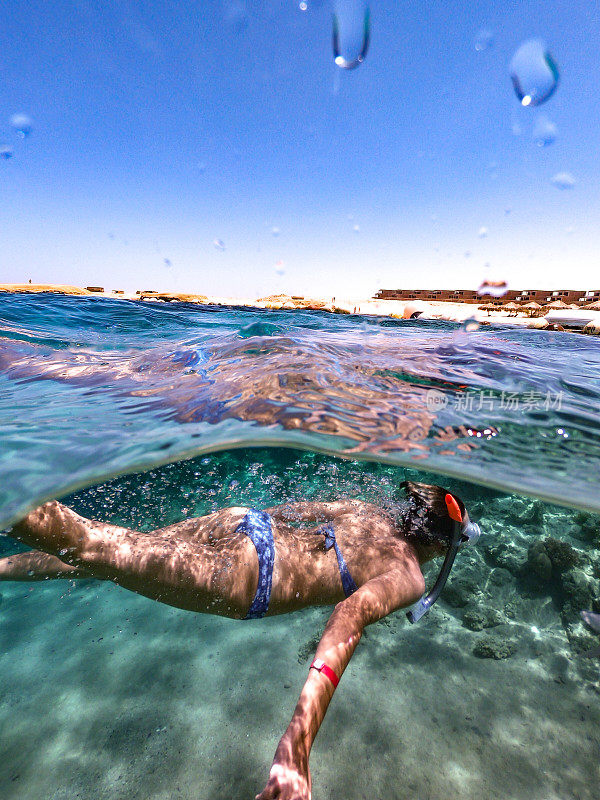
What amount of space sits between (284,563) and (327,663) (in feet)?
3.39

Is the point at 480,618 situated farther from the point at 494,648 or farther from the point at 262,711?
the point at 262,711

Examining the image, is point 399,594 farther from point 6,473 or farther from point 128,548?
point 6,473

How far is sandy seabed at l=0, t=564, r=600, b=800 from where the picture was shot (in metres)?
2.94

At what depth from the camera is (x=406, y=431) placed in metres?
4.80

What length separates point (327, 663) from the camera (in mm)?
2324

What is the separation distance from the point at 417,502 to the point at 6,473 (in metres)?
4.67

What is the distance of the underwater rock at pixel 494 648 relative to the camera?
4434 mm

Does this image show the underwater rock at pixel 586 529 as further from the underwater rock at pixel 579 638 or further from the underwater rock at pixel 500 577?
the underwater rock at pixel 579 638

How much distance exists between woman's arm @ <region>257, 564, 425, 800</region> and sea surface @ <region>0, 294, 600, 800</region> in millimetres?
1588

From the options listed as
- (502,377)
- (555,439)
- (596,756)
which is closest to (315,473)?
(502,377)

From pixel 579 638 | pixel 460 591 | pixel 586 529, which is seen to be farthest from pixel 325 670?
pixel 586 529

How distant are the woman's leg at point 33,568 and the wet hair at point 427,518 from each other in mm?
4031

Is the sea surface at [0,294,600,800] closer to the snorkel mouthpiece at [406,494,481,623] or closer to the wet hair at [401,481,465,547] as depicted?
the wet hair at [401,481,465,547]

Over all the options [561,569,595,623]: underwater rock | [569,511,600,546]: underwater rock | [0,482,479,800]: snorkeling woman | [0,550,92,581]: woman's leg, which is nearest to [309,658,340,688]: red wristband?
[0,482,479,800]: snorkeling woman
